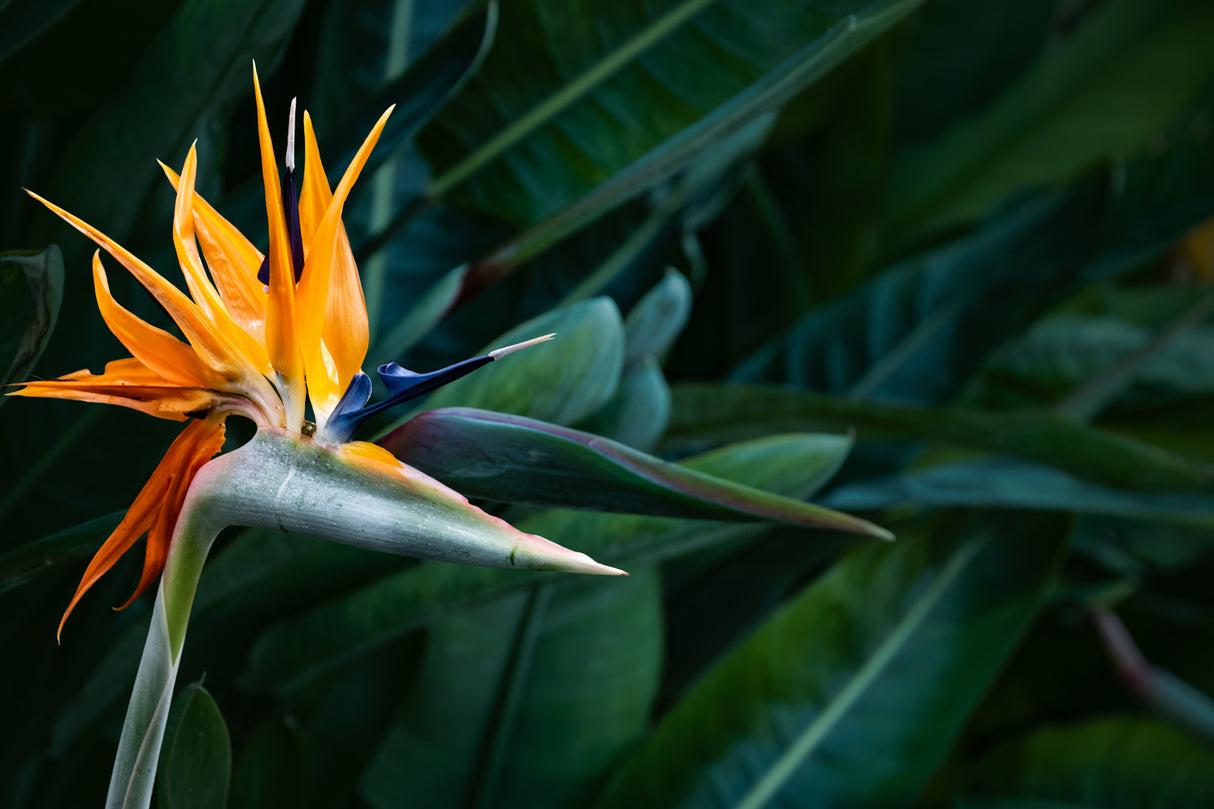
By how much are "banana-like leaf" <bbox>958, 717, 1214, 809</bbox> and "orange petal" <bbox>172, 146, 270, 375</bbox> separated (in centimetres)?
59

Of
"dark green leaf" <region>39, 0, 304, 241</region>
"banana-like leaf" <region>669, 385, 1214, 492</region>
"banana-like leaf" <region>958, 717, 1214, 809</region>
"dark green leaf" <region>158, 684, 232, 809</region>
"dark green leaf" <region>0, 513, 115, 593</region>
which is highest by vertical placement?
"dark green leaf" <region>39, 0, 304, 241</region>

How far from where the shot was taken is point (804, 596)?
0.51m

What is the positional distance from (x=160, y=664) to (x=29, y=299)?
96mm

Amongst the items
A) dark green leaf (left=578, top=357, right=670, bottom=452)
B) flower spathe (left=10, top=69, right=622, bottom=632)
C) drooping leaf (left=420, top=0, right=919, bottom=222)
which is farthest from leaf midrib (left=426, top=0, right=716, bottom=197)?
flower spathe (left=10, top=69, right=622, bottom=632)

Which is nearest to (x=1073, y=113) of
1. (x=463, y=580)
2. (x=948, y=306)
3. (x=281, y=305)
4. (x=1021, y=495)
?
(x=948, y=306)

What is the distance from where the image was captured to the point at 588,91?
0.42 meters

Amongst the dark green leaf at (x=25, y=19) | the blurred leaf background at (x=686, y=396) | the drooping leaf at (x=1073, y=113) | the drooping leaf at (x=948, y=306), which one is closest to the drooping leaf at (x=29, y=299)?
the blurred leaf background at (x=686, y=396)

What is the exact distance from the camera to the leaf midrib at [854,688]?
0.49 metres

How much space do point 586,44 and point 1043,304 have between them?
33 centimetres

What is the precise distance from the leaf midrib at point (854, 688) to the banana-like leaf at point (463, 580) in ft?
0.60

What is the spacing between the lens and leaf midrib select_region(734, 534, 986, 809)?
1.61 ft

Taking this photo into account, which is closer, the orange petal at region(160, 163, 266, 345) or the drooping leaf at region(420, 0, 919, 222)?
the orange petal at region(160, 163, 266, 345)

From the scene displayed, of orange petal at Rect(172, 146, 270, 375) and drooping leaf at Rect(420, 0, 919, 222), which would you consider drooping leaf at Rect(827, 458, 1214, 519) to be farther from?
orange petal at Rect(172, 146, 270, 375)

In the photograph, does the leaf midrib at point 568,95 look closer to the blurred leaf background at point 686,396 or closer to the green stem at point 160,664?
the blurred leaf background at point 686,396
